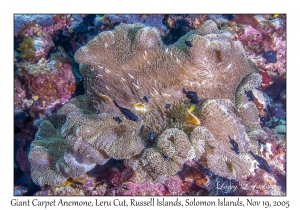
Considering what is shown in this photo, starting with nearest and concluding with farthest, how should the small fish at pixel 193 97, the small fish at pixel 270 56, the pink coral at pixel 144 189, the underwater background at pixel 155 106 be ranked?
the underwater background at pixel 155 106 → the small fish at pixel 193 97 → the pink coral at pixel 144 189 → the small fish at pixel 270 56

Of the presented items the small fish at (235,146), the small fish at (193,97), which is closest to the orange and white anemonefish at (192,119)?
the small fish at (193,97)

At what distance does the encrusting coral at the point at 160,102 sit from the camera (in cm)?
304

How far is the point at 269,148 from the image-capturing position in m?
3.95

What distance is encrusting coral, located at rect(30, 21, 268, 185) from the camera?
3039mm

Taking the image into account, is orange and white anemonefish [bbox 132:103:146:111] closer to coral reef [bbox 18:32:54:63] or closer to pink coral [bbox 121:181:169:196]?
pink coral [bbox 121:181:169:196]

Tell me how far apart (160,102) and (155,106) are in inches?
4.1

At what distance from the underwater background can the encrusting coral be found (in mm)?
15

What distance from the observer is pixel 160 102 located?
377 centimetres

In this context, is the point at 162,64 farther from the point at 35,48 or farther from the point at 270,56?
the point at 35,48

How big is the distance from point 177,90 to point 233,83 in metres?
0.86

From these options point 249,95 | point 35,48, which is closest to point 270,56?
point 249,95

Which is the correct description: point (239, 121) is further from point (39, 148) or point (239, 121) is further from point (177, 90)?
point (39, 148)

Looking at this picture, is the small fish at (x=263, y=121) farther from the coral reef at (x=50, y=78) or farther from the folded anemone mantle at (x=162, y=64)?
the coral reef at (x=50, y=78)

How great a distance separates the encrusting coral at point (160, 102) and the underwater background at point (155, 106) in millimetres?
15
